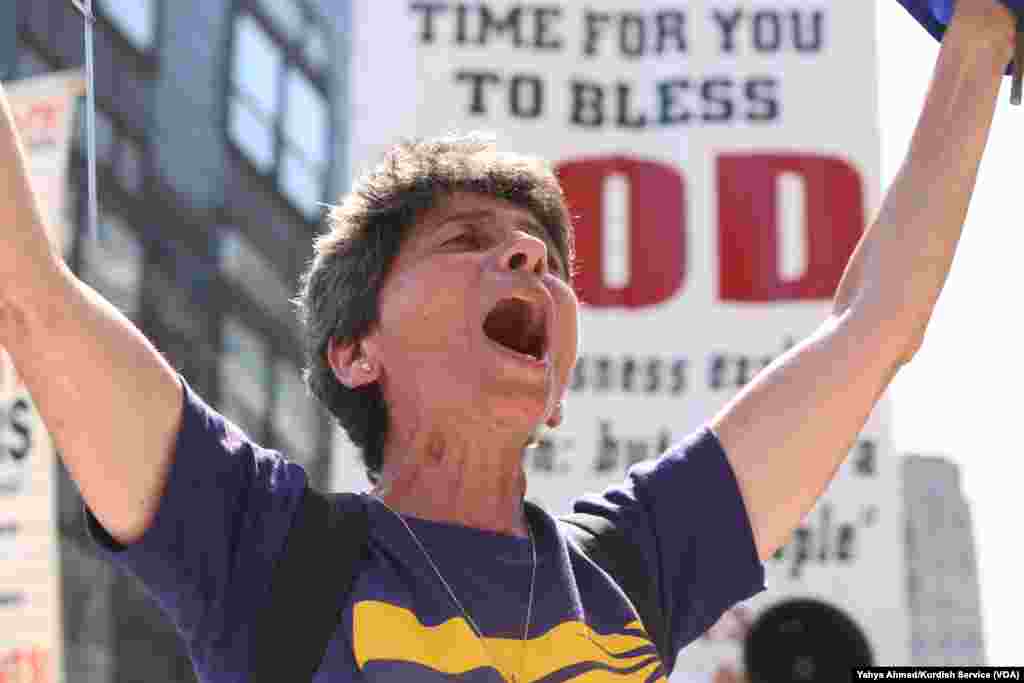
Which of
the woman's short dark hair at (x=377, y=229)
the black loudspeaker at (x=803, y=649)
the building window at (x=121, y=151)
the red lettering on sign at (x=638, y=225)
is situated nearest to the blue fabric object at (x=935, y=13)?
the woman's short dark hair at (x=377, y=229)

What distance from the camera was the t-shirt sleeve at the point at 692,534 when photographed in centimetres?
140

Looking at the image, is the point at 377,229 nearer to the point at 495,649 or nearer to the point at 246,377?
the point at 495,649

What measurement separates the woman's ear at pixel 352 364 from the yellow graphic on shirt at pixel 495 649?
341mm

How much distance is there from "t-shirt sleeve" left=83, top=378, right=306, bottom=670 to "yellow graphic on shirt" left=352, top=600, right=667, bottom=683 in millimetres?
90

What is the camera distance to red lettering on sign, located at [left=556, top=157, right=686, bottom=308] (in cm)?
411

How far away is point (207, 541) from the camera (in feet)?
3.89

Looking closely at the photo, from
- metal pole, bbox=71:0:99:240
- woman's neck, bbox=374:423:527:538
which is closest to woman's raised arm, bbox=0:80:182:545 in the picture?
metal pole, bbox=71:0:99:240

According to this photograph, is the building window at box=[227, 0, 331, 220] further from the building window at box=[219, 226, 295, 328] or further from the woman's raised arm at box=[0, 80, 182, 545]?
the woman's raised arm at box=[0, 80, 182, 545]

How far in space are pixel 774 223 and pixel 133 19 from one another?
390 centimetres

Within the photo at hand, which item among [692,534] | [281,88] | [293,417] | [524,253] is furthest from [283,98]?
[692,534]

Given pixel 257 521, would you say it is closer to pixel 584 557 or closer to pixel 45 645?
pixel 584 557

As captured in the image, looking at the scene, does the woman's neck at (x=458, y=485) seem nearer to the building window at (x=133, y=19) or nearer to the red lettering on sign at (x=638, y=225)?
the red lettering on sign at (x=638, y=225)

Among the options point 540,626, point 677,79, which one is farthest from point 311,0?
point 540,626

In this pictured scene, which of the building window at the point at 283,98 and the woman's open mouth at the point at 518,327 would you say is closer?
the woman's open mouth at the point at 518,327
